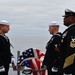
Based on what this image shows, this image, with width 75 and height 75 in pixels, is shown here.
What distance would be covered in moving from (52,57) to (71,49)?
2075 mm

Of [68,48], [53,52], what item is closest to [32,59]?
[53,52]

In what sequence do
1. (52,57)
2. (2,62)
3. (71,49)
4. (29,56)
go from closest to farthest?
(71,49) → (2,62) → (52,57) → (29,56)

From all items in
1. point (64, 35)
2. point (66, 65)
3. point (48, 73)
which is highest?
point (64, 35)

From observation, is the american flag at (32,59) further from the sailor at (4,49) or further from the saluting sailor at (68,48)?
the saluting sailor at (68,48)

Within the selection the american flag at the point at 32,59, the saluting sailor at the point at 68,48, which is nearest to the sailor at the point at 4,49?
the american flag at the point at 32,59

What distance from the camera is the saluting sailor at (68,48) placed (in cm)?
501

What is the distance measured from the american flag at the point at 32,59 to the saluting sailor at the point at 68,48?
225 cm

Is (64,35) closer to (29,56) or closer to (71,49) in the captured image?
(71,49)

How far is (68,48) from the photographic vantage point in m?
5.02

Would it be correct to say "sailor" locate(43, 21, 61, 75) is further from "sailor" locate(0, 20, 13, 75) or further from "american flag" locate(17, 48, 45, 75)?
"sailor" locate(0, 20, 13, 75)

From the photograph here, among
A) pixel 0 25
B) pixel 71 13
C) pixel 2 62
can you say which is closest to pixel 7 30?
pixel 0 25

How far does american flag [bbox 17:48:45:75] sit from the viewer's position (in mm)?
7496

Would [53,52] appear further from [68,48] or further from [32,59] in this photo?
[68,48]

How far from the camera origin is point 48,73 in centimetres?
727
